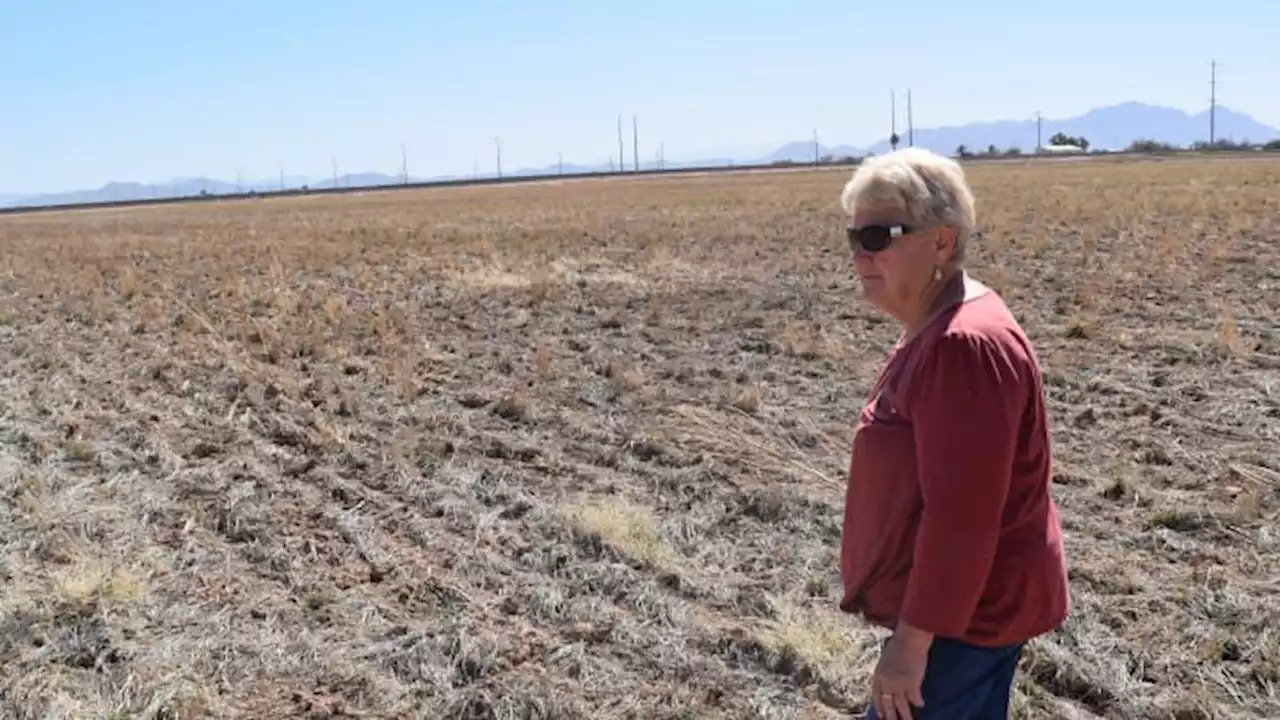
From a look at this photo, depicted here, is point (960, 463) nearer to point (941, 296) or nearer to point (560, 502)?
point (941, 296)

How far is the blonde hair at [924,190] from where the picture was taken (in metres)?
2.01

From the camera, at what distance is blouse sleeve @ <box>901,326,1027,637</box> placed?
1.84m

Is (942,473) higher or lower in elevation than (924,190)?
lower

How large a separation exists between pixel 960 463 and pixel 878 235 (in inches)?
17.8

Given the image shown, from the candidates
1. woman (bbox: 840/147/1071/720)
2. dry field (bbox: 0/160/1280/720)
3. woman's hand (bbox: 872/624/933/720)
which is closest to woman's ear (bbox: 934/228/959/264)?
woman (bbox: 840/147/1071/720)

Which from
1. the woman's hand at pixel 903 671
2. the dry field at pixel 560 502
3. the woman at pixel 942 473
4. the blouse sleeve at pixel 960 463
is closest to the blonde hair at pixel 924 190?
the woman at pixel 942 473

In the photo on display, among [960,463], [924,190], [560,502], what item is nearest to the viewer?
[960,463]

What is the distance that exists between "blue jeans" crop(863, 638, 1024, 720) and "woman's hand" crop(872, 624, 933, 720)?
42 mm

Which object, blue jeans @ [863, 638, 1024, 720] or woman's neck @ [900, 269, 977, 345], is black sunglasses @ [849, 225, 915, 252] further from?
blue jeans @ [863, 638, 1024, 720]

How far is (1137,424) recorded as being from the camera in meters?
7.66

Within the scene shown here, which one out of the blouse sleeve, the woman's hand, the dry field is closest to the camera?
the blouse sleeve

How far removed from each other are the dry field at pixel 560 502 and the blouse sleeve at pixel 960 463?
2.04 m

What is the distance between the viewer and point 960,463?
1.85m

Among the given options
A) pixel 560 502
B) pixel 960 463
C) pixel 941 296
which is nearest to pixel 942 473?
pixel 960 463
